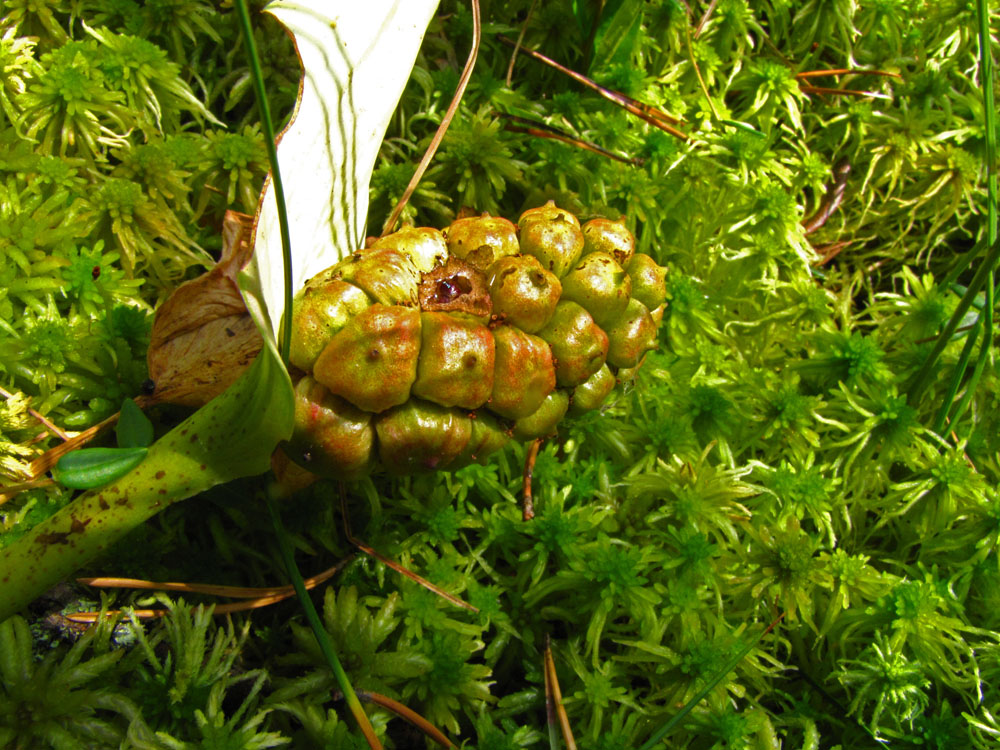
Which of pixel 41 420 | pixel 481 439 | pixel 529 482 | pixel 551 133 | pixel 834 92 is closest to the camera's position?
pixel 481 439

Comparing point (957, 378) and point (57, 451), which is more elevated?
point (957, 378)

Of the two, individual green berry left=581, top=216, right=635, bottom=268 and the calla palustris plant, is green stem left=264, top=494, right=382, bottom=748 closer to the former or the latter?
the calla palustris plant

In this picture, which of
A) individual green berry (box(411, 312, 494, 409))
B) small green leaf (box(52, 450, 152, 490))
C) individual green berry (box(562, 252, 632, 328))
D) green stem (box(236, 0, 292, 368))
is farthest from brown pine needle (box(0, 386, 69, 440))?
individual green berry (box(562, 252, 632, 328))

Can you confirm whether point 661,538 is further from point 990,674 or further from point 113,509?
point 113,509

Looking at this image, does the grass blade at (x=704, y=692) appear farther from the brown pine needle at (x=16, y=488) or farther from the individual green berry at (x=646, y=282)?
the brown pine needle at (x=16, y=488)

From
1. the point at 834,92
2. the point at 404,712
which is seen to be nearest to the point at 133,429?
the point at 404,712

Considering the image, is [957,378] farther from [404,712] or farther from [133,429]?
[133,429]
